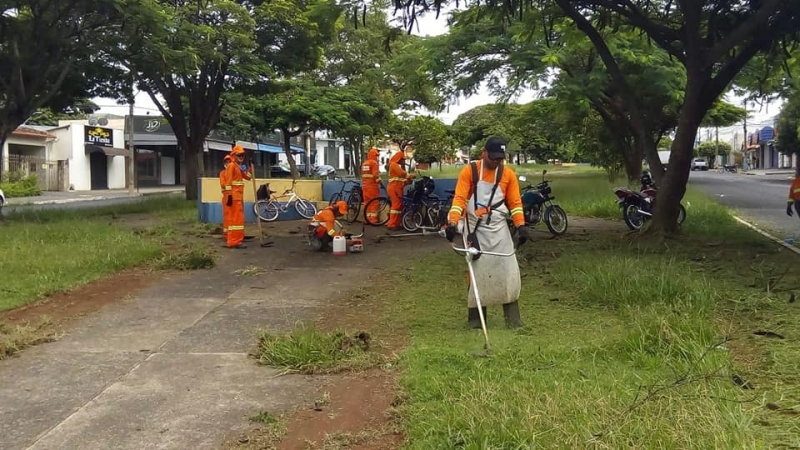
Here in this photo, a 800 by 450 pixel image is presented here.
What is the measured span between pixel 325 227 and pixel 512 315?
20.1 feet

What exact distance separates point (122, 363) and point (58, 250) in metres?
5.66

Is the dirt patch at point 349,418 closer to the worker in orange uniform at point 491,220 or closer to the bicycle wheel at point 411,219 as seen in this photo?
the worker in orange uniform at point 491,220

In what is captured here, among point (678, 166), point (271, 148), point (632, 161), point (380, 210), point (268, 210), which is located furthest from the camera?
point (271, 148)

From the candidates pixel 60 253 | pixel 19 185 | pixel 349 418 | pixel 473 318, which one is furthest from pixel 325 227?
pixel 19 185

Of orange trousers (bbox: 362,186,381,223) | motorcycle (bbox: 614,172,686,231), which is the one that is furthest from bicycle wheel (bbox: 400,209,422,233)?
motorcycle (bbox: 614,172,686,231)

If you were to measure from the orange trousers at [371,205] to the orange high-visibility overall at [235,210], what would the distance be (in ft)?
14.0

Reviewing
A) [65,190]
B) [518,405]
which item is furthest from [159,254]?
[65,190]

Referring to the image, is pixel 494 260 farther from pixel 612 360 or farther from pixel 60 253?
pixel 60 253

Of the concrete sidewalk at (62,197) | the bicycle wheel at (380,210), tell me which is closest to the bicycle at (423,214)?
the bicycle wheel at (380,210)

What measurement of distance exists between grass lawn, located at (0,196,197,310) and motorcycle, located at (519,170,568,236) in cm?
735

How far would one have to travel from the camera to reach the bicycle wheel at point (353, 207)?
57.8 feet

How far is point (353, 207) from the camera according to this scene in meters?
17.7

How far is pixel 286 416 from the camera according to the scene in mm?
4668

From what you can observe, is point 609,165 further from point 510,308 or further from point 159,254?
point 510,308
